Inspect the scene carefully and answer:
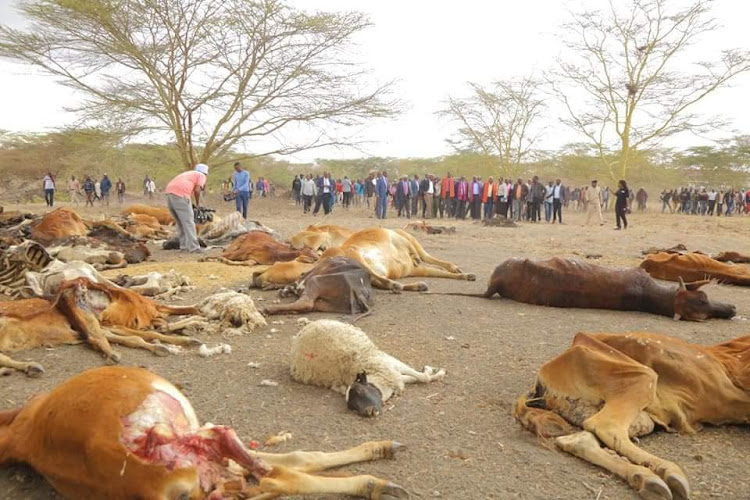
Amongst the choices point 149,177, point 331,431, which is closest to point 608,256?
point 331,431

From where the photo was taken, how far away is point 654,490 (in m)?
2.22

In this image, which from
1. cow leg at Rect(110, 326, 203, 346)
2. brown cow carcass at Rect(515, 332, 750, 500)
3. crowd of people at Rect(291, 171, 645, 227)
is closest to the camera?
brown cow carcass at Rect(515, 332, 750, 500)

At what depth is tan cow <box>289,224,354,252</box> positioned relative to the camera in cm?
883

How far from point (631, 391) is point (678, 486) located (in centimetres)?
54

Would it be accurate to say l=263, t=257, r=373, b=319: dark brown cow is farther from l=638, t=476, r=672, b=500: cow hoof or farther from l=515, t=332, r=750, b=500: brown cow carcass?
l=638, t=476, r=672, b=500: cow hoof

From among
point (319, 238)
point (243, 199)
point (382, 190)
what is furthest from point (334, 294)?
point (382, 190)

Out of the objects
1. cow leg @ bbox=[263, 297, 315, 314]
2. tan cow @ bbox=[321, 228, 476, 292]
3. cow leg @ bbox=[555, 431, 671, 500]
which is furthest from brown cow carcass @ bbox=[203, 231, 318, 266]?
cow leg @ bbox=[555, 431, 671, 500]

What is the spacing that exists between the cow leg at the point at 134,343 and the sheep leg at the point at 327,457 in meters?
1.85

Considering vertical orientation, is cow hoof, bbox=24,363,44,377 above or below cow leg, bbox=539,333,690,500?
below

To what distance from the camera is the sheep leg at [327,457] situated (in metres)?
2.27

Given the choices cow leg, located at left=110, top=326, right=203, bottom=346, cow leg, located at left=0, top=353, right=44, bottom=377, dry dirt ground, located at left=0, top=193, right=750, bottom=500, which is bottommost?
dry dirt ground, located at left=0, top=193, right=750, bottom=500

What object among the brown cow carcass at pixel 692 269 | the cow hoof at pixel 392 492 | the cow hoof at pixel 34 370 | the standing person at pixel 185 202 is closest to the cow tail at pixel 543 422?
the cow hoof at pixel 392 492

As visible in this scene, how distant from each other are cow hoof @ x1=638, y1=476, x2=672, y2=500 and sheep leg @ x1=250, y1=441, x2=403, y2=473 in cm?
102

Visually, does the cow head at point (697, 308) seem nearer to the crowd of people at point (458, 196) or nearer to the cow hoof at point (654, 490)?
the cow hoof at point (654, 490)
